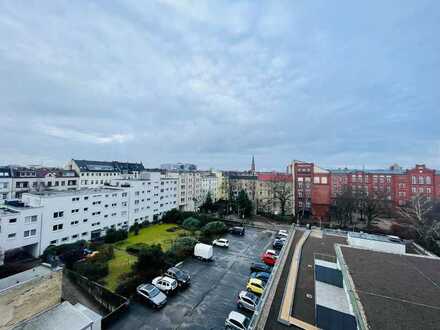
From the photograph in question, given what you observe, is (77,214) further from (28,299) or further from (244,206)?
(244,206)

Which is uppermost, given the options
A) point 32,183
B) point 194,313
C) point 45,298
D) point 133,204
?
point 32,183

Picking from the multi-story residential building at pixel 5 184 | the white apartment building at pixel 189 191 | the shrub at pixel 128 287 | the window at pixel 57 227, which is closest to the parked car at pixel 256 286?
the shrub at pixel 128 287

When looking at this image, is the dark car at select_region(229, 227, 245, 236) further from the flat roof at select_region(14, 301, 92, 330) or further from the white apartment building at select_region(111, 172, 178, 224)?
the flat roof at select_region(14, 301, 92, 330)

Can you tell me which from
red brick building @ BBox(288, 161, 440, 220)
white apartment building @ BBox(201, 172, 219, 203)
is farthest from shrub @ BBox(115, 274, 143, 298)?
white apartment building @ BBox(201, 172, 219, 203)

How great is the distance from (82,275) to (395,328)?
2366 centimetres

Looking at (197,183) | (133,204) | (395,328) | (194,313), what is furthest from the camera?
(197,183)

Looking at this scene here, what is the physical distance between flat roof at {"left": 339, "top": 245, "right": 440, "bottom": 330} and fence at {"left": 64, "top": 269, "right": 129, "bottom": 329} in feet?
51.6

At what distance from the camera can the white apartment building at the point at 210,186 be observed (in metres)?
58.7

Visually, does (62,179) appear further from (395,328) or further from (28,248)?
(395,328)

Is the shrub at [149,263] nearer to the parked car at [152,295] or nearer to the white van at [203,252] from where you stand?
the parked car at [152,295]

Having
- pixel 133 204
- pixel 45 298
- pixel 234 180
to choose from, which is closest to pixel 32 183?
pixel 133 204

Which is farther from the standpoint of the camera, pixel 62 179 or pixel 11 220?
pixel 62 179

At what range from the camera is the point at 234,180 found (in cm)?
6100

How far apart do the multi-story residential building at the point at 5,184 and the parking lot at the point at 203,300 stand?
44654 mm
